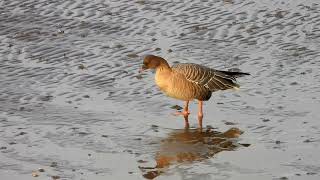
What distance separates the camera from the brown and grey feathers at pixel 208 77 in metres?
13.4

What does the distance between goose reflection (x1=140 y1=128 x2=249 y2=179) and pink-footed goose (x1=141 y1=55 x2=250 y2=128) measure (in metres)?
0.71

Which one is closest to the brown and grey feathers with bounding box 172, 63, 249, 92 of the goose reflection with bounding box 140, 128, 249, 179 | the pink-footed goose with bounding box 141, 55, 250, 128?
the pink-footed goose with bounding box 141, 55, 250, 128

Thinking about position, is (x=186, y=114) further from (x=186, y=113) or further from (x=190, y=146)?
(x=190, y=146)

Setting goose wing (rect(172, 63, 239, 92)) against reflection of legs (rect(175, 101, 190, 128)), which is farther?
goose wing (rect(172, 63, 239, 92))

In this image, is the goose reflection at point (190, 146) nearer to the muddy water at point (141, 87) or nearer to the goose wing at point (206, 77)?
the muddy water at point (141, 87)

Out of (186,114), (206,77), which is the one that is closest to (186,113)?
(186,114)

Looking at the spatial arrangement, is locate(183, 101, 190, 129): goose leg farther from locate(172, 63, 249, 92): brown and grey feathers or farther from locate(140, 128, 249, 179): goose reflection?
locate(172, 63, 249, 92): brown and grey feathers

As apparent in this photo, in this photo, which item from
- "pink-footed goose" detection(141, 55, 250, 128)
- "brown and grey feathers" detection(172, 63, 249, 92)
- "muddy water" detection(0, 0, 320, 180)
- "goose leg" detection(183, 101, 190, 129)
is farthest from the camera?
"brown and grey feathers" detection(172, 63, 249, 92)

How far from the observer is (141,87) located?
14.4m

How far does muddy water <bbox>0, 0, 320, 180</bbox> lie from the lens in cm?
1112

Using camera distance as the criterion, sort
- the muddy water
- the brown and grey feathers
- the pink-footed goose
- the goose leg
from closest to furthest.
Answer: the muddy water < the goose leg < the pink-footed goose < the brown and grey feathers

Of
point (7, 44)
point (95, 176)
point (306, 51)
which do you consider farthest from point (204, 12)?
point (95, 176)

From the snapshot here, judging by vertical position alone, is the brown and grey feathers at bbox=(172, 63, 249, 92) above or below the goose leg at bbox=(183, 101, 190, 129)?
above

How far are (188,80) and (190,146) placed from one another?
177cm
